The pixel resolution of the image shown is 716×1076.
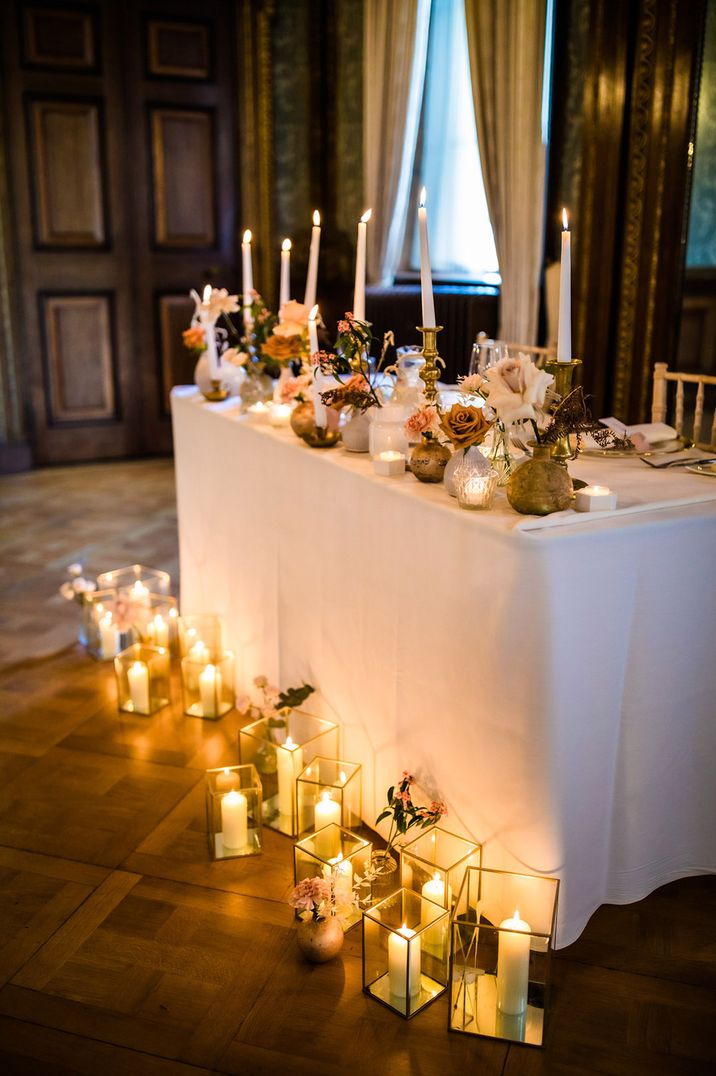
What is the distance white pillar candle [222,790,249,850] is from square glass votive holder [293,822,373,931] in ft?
0.72

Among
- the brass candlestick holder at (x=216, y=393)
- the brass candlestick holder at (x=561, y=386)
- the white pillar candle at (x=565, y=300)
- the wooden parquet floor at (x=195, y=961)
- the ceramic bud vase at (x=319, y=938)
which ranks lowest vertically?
the wooden parquet floor at (x=195, y=961)

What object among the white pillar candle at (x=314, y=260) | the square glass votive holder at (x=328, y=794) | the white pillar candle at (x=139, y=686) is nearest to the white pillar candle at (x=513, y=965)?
the square glass votive holder at (x=328, y=794)

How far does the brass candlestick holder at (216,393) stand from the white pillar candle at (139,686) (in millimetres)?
840

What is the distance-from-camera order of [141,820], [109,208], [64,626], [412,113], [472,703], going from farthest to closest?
[109,208] → [412,113] → [64,626] → [141,820] → [472,703]

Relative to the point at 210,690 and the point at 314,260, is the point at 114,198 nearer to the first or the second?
the point at 314,260

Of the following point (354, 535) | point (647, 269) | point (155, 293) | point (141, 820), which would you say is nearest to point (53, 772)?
point (141, 820)

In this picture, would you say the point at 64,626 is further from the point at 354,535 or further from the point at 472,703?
the point at 472,703

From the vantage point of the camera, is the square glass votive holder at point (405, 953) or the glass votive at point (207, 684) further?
the glass votive at point (207, 684)

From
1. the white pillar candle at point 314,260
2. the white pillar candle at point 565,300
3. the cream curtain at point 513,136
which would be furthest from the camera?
the cream curtain at point 513,136

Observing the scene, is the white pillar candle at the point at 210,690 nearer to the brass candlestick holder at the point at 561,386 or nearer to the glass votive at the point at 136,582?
the glass votive at the point at 136,582

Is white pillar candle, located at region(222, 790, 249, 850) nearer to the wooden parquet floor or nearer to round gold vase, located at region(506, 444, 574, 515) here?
the wooden parquet floor

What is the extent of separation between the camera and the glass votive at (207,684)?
2842 millimetres

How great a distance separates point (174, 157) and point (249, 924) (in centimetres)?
511

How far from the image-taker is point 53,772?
8.46 ft
